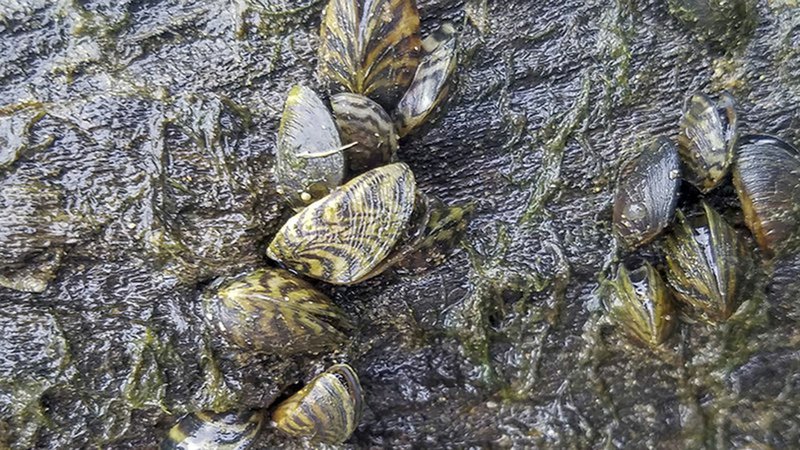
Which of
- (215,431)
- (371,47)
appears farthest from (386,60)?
(215,431)

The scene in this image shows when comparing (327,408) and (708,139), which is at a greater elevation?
(708,139)

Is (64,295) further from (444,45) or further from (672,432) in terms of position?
(672,432)

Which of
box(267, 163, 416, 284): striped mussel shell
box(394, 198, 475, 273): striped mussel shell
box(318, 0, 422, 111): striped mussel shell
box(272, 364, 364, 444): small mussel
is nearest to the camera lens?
box(267, 163, 416, 284): striped mussel shell

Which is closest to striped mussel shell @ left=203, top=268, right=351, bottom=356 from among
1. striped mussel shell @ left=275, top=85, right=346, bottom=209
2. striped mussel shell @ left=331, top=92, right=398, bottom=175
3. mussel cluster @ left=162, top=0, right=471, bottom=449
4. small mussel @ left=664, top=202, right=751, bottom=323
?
mussel cluster @ left=162, top=0, right=471, bottom=449

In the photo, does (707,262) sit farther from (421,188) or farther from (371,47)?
(371,47)

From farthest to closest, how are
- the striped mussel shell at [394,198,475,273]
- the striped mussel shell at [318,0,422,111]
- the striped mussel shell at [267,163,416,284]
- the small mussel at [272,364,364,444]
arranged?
the striped mussel shell at [394,198,475,273]
the small mussel at [272,364,364,444]
the striped mussel shell at [318,0,422,111]
the striped mussel shell at [267,163,416,284]

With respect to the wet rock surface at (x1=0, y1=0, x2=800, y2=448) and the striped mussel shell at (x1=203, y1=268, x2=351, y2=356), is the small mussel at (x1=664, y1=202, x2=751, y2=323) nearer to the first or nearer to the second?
the wet rock surface at (x1=0, y1=0, x2=800, y2=448)

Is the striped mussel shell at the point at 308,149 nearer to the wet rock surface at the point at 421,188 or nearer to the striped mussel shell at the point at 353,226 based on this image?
the striped mussel shell at the point at 353,226

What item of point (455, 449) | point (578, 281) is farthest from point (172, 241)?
point (578, 281)

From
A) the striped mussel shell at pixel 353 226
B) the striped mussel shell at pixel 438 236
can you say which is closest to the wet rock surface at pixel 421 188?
the striped mussel shell at pixel 438 236
